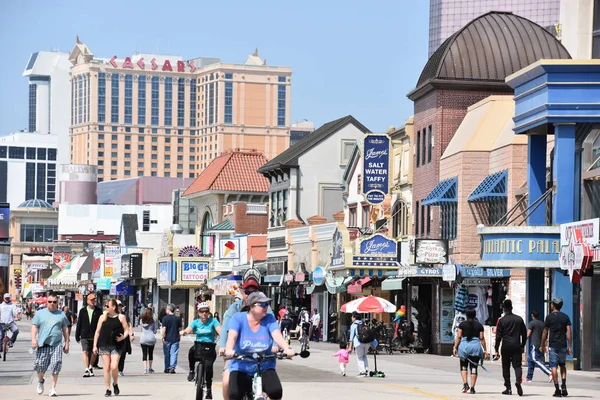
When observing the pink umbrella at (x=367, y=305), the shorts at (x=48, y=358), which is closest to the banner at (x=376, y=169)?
the pink umbrella at (x=367, y=305)

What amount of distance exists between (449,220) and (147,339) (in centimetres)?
1736

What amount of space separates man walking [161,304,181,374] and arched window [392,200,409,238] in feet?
73.1

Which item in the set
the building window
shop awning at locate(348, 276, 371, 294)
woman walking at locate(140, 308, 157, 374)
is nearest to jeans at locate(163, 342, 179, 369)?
woman walking at locate(140, 308, 157, 374)

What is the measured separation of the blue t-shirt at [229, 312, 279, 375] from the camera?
14492 mm

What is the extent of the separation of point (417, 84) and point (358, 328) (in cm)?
2016

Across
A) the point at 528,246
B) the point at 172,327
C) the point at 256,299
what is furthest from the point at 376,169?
the point at 256,299

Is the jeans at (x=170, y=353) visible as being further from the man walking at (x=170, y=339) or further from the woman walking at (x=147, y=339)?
the woman walking at (x=147, y=339)

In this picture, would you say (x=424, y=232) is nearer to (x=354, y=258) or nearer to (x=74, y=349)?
(x=354, y=258)

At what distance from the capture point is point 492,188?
40.9 m

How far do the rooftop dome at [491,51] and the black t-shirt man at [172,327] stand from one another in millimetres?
18736

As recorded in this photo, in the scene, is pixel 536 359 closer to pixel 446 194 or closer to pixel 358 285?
pixel 446 194

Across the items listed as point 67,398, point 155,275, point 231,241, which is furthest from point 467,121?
point 155,275

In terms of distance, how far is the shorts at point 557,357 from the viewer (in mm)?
24212

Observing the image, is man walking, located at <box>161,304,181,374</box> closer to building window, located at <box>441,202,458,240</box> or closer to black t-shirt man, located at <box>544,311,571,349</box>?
black t-shirt man, located at <box>544,311,571,349</box>
